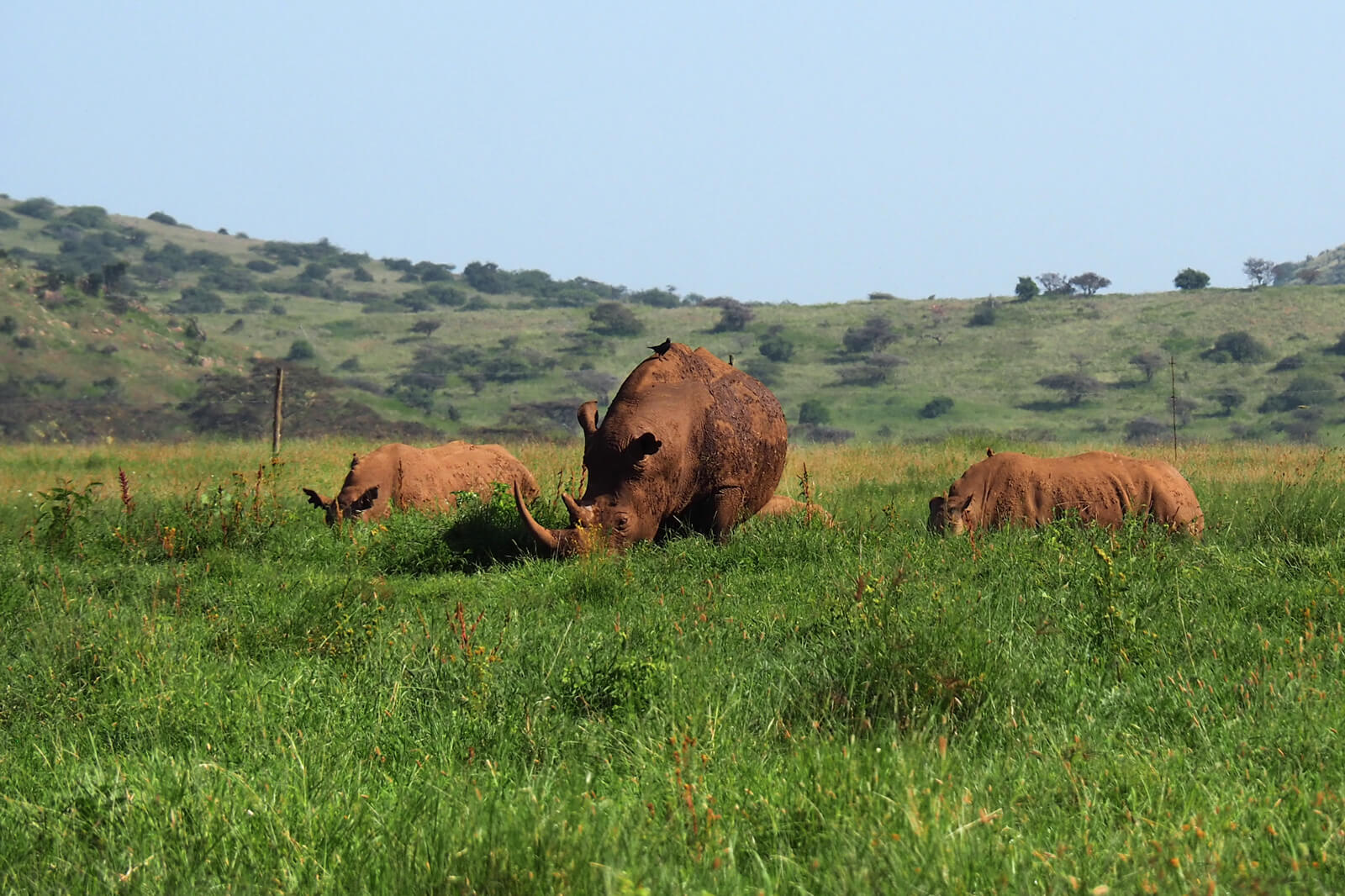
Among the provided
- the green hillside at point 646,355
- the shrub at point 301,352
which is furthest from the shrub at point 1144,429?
the shrub at point 301,352

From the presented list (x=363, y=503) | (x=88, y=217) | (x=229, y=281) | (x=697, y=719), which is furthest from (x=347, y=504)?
(x=88, y=217)

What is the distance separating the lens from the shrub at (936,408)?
2355 inches

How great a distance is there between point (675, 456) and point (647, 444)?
39cm

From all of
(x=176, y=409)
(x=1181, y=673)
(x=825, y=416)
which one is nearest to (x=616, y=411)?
(x=1181, y=673)

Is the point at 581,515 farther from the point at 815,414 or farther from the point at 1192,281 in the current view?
the point at 1192,281

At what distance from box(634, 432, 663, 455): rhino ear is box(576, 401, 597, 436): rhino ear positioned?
80cm

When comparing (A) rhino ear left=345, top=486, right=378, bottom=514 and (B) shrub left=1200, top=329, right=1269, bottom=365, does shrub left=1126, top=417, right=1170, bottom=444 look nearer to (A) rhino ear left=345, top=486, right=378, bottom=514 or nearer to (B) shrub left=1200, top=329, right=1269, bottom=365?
(B) shrub left=1200, top=329, right=1269, bottom=365

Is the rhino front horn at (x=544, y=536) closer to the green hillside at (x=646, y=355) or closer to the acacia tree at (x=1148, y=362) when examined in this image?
the green hillside at (x=646, y=355)

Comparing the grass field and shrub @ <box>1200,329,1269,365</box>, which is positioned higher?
shrub @ <box>1200,329,1269,365</box>

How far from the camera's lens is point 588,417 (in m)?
11.4

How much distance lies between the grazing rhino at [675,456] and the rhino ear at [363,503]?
112 inches

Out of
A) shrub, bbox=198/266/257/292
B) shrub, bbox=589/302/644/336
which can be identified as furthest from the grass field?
shrub, bbox=198/266/257/292

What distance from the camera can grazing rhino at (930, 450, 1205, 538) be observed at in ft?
37.0

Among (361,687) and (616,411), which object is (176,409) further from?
(361,687)
